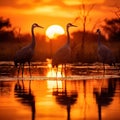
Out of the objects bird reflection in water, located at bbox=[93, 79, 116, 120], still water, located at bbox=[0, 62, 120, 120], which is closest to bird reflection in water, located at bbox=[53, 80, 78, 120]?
still water, located at bbox=[0, 62, 120, 120]

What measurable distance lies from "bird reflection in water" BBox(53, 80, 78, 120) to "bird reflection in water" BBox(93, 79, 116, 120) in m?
0.64

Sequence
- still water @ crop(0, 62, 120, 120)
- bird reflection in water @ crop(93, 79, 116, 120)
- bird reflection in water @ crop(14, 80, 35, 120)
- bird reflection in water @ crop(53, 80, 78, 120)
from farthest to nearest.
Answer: bird reflection in water @ crop(53, 80, 78, 120)
bird reflection in water @ crop(14, 80, 35, 120)
bird reflection in water @ crop(93, 79, 116, 120)
still water @ crop(0, 62, 120, 120)

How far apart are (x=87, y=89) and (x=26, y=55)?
11143 millimetres

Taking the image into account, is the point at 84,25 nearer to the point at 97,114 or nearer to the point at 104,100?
the point at 104,100

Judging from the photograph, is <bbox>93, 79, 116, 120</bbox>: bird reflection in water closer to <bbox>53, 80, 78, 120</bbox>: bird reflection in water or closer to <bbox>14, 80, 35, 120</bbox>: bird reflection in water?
<bbox>53, 80, 78, 120</bbox>: bird reflection in water

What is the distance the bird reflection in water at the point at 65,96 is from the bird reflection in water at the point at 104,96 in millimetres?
645

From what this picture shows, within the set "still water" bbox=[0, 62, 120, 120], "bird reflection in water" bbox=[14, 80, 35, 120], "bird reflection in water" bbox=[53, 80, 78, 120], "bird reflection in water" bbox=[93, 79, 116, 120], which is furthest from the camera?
"bird reflection in water" bbox=[53, 80, 78, 120]

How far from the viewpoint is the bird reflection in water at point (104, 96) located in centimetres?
1537

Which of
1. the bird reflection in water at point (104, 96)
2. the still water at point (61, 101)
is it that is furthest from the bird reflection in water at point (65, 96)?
the bird reflection in water at point (104, 96)

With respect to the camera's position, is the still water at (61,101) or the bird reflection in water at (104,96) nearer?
the still water at (61,101)

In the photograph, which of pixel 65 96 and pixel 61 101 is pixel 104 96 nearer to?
pixel 65 96

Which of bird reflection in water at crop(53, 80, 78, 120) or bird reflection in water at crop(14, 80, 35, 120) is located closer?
bird reflection in water at crop(14, 80, 35, 120)

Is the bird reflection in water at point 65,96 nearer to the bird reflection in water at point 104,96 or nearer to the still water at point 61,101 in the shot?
the still water at point 61,101

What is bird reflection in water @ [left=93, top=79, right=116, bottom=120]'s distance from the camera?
15368mm
